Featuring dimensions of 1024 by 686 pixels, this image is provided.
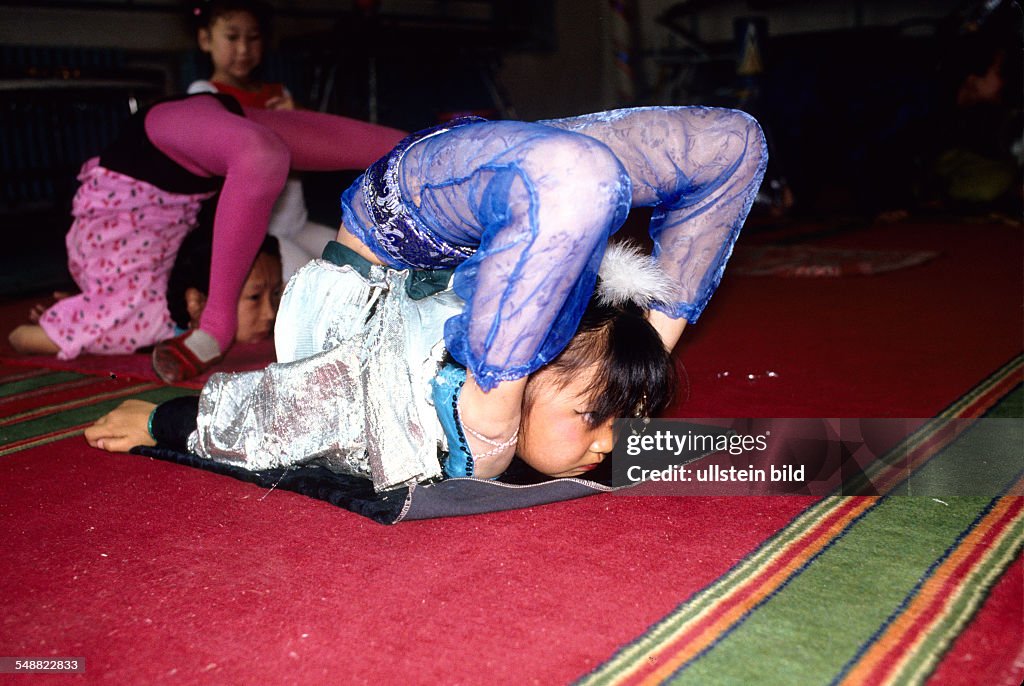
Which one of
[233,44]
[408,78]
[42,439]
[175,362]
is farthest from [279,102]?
[408,78]

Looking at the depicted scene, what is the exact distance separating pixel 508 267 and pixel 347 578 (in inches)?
12.8

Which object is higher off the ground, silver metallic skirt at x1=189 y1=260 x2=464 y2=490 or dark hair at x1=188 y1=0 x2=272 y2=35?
dark hair at x1=188 y1=0 x2=272 y2=35

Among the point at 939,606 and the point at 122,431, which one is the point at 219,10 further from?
the point at 939,606

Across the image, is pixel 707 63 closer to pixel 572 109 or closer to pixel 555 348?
pixel 572 109

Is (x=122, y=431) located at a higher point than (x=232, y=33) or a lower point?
lower

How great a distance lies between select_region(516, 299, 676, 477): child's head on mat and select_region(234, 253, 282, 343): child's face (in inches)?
38.3

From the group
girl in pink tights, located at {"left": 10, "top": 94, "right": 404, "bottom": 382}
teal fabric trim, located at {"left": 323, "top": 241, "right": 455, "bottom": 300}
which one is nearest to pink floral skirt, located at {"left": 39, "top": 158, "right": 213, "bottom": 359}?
girl in pink tights, located at {"left": 10, "top": 94, "right": 404, "bottom": 382}

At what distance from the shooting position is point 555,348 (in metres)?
0.88

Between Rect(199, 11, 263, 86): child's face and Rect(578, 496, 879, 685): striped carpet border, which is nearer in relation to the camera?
Rect(578, 496, 879, 685): striped carpet border

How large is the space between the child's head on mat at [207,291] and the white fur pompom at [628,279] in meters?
1.01

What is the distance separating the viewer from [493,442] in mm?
968

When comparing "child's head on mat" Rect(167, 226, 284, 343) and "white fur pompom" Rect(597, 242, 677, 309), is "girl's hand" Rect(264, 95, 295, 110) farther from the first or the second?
"white fur pompom" Rect(597, 242, 677, 309)

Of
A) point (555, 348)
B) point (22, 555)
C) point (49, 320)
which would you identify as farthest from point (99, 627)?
point (49, 320)

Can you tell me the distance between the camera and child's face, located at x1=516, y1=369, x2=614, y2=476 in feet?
3.26
